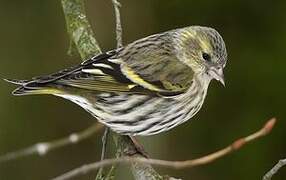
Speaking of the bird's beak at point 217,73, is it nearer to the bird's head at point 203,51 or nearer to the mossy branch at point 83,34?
the bird's head at point 203,51

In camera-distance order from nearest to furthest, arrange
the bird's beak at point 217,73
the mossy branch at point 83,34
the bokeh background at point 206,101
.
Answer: the bird's beak at point 217,73
the mossy branch at point 83,34
the bokeh background at point 206,101

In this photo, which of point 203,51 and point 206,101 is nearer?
point 203,51

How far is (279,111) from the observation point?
497cm

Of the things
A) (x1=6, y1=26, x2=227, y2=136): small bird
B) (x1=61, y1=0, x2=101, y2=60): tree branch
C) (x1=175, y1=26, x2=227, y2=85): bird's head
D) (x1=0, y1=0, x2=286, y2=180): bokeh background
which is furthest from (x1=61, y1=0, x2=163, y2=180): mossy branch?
(x1=0, y1=0, x2=286, y2=180): bokeh background

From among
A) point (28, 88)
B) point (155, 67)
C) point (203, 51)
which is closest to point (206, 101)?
point (203, 51)

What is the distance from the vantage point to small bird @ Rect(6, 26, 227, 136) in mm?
3402

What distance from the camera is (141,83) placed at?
3.41 metres

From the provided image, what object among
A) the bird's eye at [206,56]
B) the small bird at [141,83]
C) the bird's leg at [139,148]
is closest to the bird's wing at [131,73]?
the small bird at [141,83]

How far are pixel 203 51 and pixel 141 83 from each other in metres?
0.36

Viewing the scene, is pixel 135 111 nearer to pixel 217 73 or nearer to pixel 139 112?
pixel 139 112

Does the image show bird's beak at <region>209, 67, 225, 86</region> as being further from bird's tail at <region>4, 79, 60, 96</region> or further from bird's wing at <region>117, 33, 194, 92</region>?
bird's tail at <region>4, 79, 60, 96</region>

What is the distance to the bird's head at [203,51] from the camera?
11.2 feet

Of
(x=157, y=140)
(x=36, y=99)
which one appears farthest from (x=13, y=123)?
(x=157, y=140)

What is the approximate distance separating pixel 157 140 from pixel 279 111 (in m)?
0.91
